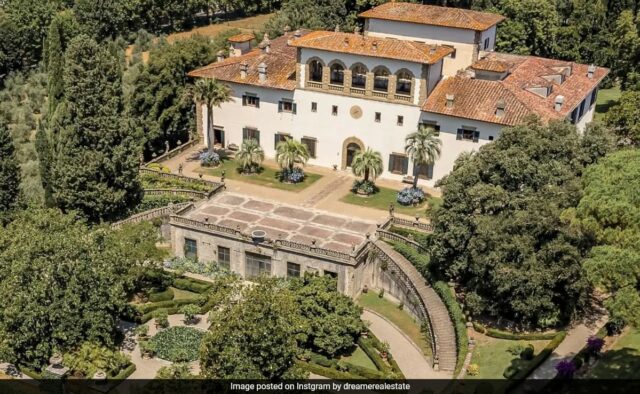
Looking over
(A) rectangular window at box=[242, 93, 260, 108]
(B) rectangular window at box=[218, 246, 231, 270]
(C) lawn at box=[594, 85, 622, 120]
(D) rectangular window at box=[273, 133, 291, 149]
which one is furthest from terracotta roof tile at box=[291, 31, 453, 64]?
(C) lawn at box=[594, 85, 622, 120]

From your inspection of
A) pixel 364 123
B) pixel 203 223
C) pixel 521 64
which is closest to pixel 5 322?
pixel 203 223

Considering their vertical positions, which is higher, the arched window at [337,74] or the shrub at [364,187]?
the arched window at [337,74]

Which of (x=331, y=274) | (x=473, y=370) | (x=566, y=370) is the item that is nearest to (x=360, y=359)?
(x=331, y=274)

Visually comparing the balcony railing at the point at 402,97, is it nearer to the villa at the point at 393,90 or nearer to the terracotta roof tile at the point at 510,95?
the villa at the point at 393,90

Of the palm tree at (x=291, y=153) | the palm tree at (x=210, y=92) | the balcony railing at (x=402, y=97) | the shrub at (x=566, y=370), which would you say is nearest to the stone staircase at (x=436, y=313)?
the shrub at (x=566, y=370)

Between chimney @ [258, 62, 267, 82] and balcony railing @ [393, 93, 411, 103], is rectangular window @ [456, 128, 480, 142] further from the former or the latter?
chimney @ [258, 62, 267, 82]
